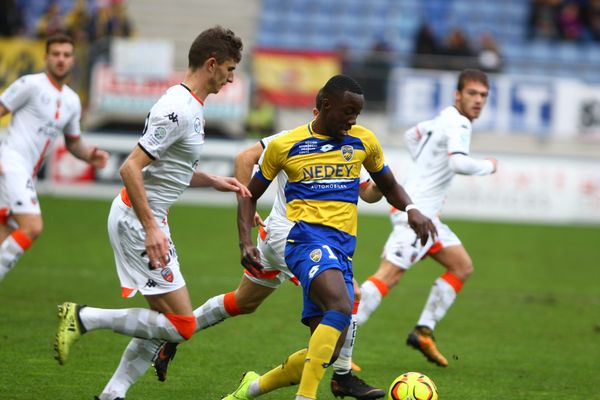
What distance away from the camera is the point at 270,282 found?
7000mm

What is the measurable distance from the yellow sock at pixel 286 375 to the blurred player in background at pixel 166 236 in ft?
1.95

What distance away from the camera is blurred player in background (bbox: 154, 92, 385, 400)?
6.51 meters

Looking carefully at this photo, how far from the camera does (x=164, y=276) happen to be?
237 inches

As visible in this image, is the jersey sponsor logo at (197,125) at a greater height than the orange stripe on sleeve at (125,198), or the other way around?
the jersey sponsor logo at (197,125)

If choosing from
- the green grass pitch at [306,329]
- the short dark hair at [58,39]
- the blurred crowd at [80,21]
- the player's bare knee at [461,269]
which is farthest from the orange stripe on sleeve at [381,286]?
the blurred crowd at [80,21]

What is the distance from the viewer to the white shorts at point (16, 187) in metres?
9.12

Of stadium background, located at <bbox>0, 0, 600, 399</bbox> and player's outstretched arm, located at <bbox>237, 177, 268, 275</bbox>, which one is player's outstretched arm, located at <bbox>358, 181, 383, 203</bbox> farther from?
stadium background, located at <bbox>0, 0, 600, 399</bbox>

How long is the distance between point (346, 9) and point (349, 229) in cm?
2224

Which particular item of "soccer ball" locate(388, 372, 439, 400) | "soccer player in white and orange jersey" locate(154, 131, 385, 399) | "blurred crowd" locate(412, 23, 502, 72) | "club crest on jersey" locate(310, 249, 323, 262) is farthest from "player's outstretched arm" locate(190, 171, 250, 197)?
"blurred crowd" locate(412, 23, 502, 72)

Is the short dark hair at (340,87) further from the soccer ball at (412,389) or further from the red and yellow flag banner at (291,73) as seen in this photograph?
the red and yellow flag banner at (291,73)

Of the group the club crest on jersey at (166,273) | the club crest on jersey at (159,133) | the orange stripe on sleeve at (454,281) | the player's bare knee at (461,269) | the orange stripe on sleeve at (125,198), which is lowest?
the orange stripe on sleeve at (454,281)

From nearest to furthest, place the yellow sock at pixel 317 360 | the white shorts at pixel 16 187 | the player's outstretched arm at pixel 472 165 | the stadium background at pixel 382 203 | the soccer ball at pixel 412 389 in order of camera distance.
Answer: the yellow sock at pixel 317 360, the soccer ball at pixel 412 389, the player's outstretched arm at pixel 472 165, the stadium background at pixel 382 203, the white shorts at pixel 16 187

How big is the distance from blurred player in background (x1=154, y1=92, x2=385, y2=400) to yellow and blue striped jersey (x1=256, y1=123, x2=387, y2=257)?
0.78ft

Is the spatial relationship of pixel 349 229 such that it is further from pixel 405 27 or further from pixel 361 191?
pixel 405 27
